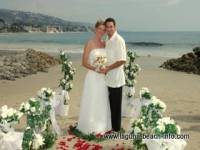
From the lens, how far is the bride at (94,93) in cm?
1056

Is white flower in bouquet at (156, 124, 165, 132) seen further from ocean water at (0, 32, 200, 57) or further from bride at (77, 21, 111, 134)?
ocean water at (0, 32, 200, 57)

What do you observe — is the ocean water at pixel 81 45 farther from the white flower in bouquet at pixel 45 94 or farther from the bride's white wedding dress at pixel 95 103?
the white flower in bouquet at pixel 45 94

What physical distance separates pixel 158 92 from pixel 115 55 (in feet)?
23.6

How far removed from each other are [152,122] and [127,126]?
367 centimetres

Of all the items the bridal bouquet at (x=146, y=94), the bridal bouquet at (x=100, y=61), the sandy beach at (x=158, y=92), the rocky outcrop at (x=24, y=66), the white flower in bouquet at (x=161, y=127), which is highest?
the bridal bouquet at (x=100, y=61)

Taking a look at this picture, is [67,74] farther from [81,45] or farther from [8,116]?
A: [81,45]

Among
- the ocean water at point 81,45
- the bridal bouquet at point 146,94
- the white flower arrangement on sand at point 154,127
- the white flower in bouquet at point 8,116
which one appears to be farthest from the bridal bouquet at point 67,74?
the ocean water at point 81,45

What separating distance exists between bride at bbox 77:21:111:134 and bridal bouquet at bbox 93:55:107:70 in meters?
0.07

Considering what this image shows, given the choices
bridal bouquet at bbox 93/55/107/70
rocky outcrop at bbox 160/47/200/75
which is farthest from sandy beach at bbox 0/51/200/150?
bridal bouquet at bbox 93/55/107/70

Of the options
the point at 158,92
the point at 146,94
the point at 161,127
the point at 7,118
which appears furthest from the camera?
the point at 158,92

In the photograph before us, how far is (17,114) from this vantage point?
842cm

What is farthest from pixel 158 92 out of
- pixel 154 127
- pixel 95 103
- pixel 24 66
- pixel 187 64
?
pixel 24 66

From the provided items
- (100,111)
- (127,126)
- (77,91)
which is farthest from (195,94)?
(100,111)

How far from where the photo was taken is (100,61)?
410 inches
